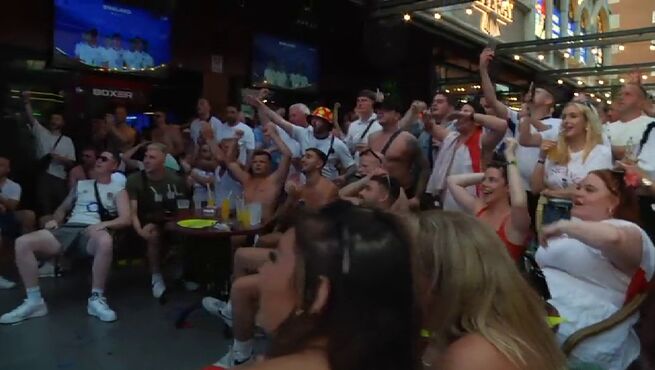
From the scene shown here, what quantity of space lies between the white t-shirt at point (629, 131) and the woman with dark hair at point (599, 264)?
1.83 meters

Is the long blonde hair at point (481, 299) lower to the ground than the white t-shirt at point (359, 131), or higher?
lower

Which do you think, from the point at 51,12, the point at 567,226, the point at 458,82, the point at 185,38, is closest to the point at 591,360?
the point at 567,226

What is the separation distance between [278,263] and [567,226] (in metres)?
1.60

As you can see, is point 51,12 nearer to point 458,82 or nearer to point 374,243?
point 374,243

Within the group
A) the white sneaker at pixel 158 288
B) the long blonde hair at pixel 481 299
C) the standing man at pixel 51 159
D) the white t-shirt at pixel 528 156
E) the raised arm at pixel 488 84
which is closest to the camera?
the long blonde hair at pixel 481 299

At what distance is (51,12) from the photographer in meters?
8.32

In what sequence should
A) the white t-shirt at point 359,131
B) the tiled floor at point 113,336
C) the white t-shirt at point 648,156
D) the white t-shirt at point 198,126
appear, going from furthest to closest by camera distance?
1. the white t-shirt at point 198,126
2. the white t-shirt at point 359,131
3. the white t-shirt at point 648,156
4. the tiled floor at point 113,336

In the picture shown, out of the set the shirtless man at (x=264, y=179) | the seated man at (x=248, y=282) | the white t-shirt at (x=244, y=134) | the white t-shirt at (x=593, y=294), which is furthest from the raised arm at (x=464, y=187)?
the white t-shirt at (x=244, y=134)

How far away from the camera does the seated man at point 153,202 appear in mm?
5562

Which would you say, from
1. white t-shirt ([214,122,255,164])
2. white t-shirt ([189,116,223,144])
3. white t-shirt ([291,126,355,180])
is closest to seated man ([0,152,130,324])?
white t-shirt ([291,126,355,180])

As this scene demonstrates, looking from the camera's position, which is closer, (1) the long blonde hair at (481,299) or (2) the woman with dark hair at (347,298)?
(2) the woman with dark hair at (347,298)

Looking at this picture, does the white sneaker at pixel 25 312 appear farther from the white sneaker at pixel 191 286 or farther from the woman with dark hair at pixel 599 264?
the woman with dark hair at pixel 599 264

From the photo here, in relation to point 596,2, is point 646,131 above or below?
below

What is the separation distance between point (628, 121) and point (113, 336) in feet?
13.8
